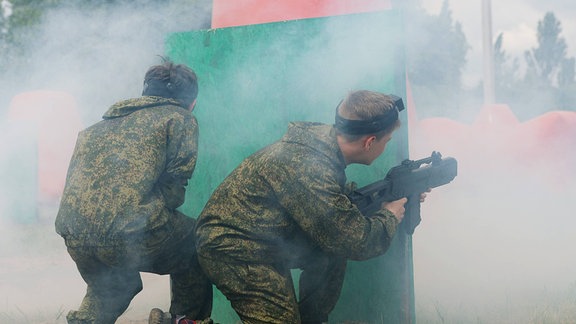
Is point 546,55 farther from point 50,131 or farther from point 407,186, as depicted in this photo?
point 407,186

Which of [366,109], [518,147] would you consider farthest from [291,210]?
[518,147]

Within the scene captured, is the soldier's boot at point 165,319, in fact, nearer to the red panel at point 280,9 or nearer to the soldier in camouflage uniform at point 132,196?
the soldier in camouflage uniform at point 132,196

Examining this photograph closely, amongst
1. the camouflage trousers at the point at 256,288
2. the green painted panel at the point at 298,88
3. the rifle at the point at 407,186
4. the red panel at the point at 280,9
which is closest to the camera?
the camouflage trousers at the point at 256,288

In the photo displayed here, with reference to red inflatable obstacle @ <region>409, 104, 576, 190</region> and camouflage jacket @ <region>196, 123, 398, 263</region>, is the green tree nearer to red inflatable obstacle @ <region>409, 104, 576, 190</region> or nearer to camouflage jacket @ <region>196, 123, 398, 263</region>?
red inflatable obstacle @ <region>409, 104, 576, 190</region>

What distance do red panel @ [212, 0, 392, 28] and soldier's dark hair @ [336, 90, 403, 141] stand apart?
2722mm

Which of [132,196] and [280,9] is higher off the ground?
[280,9]

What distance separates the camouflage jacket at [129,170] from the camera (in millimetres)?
3348

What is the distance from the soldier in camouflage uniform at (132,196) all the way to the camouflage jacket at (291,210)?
10.2 inches

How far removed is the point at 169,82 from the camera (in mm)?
3635

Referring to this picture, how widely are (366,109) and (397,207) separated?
53 centimetres

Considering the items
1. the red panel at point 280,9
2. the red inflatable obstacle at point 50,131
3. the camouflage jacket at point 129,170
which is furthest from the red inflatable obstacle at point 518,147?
the camouflage jacket at point 129,170

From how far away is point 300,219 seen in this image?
3.15m

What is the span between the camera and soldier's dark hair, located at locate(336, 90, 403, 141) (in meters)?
3.14

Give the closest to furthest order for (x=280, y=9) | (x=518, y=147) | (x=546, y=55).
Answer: (x=280, y=9)
(x=518, y=147)
(x=546, y=55)
